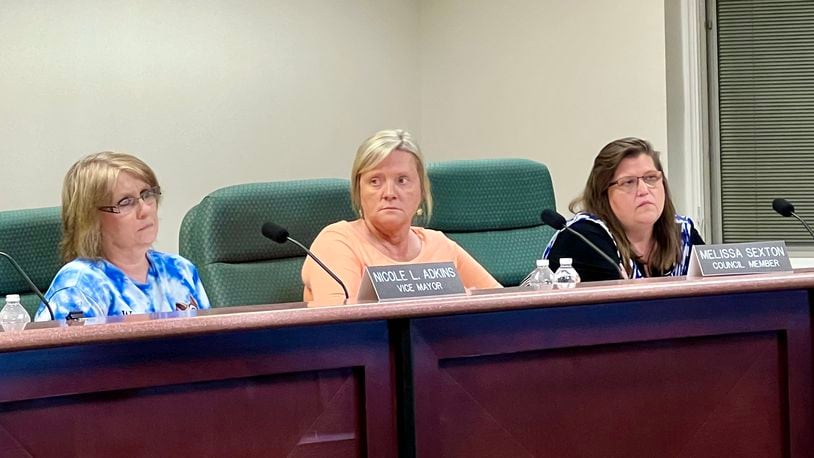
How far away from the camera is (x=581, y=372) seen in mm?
1985

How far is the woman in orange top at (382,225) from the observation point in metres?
2.89

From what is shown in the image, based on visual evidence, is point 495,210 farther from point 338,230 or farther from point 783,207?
point 783,207

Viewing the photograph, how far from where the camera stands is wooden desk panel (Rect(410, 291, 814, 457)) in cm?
187

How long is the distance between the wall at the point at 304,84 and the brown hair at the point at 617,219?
1.33m

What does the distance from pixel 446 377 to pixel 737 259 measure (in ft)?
2.46

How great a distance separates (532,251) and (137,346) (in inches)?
80.7

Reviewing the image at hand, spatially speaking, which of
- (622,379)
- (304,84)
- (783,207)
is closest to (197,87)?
(304,84)

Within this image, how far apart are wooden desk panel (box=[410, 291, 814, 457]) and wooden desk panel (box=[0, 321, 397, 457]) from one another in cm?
9

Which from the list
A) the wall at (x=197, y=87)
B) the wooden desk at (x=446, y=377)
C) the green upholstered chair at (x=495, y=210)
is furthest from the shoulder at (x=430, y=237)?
the wall at (x=197, y=87)

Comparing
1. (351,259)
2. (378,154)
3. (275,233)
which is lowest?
(351,259)

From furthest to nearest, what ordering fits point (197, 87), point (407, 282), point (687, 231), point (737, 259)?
point (197, 87), point (687, 231), point (737, 259), point (407, 282)

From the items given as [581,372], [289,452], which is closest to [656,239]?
[581,372]

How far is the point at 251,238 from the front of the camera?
305 cm

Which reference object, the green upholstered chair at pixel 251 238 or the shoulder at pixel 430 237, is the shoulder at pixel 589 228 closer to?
the shoulder at pixel 430 237
